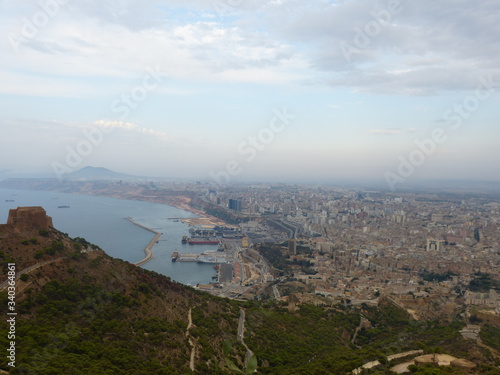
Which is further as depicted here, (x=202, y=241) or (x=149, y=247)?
(x=202, y=241)

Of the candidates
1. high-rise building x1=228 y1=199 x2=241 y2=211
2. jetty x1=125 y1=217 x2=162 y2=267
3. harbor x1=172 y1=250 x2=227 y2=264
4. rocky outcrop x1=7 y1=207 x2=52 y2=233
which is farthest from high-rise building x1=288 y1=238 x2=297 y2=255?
high-rise building x1=228 y1=199 x2=241 y2=211

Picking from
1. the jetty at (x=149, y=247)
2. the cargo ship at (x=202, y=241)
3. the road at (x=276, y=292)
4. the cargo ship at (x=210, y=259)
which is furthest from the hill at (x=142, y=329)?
the cargo ship at (x=202, y=241)

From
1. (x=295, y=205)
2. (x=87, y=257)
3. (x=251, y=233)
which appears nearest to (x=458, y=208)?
(x=295, y=205)

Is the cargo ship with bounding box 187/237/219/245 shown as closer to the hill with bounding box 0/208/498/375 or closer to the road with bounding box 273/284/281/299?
the road with bounding box 273/284/281/299

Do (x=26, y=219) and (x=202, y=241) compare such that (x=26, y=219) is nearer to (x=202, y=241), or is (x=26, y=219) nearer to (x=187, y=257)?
(x=187, y=257)

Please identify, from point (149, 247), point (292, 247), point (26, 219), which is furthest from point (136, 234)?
point (26, 219)

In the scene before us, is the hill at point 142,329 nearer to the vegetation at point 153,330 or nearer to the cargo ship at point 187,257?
the vegetation at point 153,330
